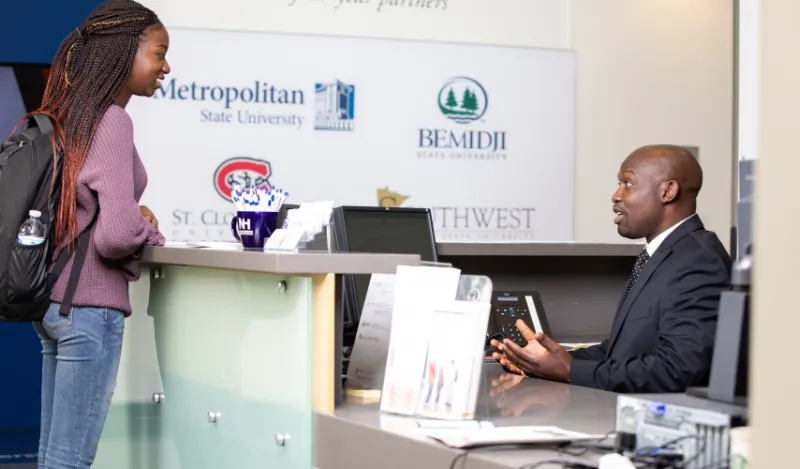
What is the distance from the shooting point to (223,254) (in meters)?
2.28

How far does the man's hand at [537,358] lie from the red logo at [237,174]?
3818 mm

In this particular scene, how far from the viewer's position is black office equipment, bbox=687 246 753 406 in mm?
1489

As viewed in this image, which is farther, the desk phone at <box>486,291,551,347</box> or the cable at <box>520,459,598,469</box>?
the desk phone at <box>486,291,551,347</box>

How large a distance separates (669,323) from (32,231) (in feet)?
5.06

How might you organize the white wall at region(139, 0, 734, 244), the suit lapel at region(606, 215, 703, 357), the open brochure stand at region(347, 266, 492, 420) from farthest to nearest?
the white wall at region(139, 0, 734, 244)
the suit lapel at region(606, 215, 703, 357)
the open brochure stand at region(347, 266, 492, 420)

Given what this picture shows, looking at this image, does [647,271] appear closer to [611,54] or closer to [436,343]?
[436,343]

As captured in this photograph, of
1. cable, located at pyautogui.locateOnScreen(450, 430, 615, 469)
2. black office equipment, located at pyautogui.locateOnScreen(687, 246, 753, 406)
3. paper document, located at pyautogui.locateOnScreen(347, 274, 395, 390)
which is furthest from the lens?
paper document, located at pyautogui.locateOnScreen(347, 274, 395, 390)

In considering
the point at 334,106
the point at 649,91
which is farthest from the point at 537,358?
the point at 649,91

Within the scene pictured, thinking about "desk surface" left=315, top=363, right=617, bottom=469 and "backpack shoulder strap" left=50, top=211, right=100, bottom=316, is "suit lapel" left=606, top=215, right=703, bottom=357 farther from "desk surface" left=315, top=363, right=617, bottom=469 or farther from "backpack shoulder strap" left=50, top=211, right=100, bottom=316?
"backpack shoulder strap" left=50, top=211, right=100, bottom=316

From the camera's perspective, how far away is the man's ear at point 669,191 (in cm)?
315

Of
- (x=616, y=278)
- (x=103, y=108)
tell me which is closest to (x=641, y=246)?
(x=616, y=278)

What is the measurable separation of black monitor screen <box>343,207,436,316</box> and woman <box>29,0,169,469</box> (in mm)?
685

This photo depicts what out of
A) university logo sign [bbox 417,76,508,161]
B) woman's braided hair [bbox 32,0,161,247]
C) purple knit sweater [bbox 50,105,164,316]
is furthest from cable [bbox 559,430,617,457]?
university logo sign [bbox 417,76,508,161]

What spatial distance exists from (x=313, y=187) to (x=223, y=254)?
4430 mm
